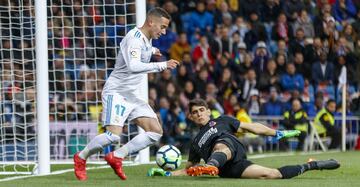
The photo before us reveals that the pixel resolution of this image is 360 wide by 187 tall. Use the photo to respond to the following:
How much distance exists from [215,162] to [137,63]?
4.67ft

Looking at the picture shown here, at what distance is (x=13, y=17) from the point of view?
15.5 m

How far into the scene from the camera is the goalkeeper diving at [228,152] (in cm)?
1199

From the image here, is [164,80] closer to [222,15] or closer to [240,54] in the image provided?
[240,54]

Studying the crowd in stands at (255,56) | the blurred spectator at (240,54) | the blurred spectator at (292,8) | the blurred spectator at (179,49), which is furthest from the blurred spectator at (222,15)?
the blurred spectator at (292,8)

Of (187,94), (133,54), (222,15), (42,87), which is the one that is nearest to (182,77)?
(187,94)

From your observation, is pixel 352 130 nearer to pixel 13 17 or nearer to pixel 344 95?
pixel 344 95

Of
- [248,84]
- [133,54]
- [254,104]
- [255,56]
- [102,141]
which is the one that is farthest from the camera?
[255,56]

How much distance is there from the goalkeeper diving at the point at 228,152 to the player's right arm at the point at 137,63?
28.1 inches

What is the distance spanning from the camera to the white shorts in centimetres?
1228

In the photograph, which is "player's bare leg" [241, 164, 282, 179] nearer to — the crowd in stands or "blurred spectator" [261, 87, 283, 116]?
the crowd in stands

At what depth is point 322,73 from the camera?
2433 centimetres

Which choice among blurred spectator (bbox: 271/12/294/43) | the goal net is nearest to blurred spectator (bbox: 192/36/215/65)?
blurred spectator (bbox: 271/12/294/43)

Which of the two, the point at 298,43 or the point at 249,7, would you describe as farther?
the point at 249,7

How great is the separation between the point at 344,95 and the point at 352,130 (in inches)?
50.0
